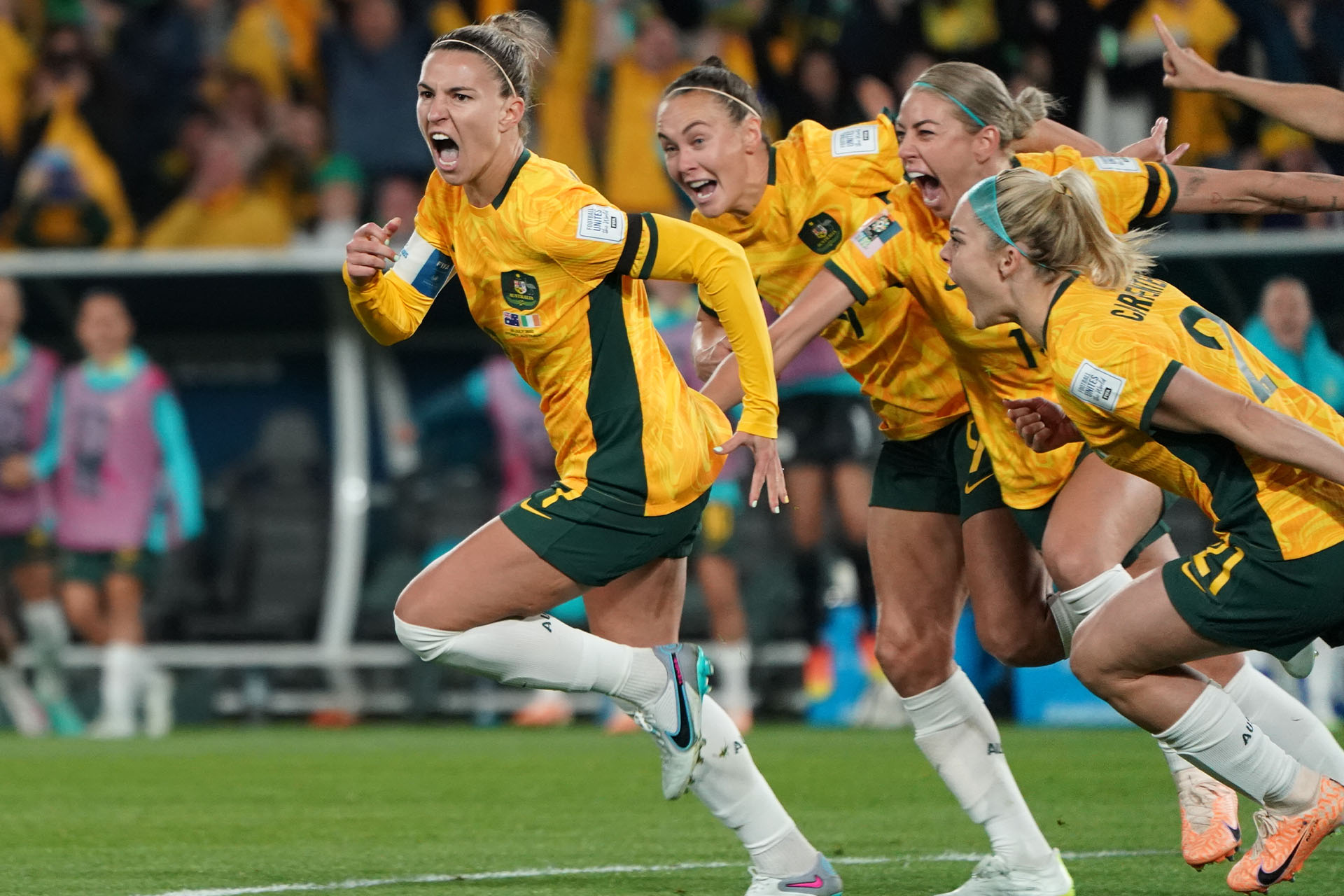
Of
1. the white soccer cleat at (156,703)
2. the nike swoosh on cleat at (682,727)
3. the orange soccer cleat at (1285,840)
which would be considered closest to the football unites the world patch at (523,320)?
the nike swoosh on cleat at (682,727)

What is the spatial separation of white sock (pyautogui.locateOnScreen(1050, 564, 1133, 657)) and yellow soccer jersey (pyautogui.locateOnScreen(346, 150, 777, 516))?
0.88 m

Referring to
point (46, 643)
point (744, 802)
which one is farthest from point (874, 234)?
point (46, 643)

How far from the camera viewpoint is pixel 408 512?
1170 centimetres

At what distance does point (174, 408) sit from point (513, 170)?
705 centimetres

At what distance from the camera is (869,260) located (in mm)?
4762

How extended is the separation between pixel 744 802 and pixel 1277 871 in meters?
1.23

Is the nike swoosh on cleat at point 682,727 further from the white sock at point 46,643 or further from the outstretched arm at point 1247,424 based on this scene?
the white sock at point 46,643

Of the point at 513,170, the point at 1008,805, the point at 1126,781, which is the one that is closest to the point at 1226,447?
the point at 1008,805

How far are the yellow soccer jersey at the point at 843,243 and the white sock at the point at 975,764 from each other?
0.74 m

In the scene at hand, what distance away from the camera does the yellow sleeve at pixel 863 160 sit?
5305mm

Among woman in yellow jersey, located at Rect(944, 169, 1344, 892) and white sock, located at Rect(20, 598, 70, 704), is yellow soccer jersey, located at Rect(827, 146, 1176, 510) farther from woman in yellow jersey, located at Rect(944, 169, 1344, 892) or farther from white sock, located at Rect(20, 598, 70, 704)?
white sock, located at Rect(20, 598, 70, 704)

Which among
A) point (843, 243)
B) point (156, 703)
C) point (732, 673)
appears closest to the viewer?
point (843, 243)

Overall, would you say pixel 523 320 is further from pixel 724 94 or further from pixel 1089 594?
pixel 1089 594

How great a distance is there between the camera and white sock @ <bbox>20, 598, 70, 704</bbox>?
11.0 m
